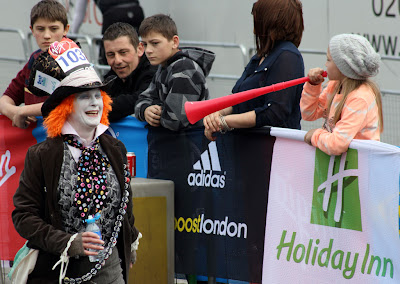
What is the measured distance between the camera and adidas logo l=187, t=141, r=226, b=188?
5.31 m

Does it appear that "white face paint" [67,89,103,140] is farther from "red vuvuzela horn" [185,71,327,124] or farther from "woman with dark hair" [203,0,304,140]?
"woman with dark hair" [203,0,304,140]

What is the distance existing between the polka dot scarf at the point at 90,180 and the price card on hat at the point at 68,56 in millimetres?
407

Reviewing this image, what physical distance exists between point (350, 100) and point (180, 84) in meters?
1.44

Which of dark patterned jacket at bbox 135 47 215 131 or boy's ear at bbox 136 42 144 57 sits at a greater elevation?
boy's ear at bbox 136 42 144 57

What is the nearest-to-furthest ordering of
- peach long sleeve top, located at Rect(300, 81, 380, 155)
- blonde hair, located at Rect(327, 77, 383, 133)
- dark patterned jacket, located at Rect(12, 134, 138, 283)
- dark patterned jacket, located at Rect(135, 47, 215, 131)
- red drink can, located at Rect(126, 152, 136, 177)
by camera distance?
1. dark patterned jacket, located at Rect(12, 134, 138, 283)
2. peach long sleeve top, located at Rect(300, 81, 380, 155)
3. blonde hair, located at Rect(327, 77, 383, 133)
4. dark patterned jacket, located at Rect(135, 47, 215, 131)
5. red drink can, located at Rect(126, 152, 136, 177)

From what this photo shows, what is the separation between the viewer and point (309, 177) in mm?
4727

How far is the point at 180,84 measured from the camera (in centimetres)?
546

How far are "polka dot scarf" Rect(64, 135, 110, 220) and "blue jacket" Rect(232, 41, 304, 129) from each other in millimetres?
1157

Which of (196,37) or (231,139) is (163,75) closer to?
(231,139)

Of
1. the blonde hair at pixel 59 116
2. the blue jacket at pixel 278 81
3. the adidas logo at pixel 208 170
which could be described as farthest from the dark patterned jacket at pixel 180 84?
the blonde hair at pixel 59 116

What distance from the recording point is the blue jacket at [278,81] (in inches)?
193

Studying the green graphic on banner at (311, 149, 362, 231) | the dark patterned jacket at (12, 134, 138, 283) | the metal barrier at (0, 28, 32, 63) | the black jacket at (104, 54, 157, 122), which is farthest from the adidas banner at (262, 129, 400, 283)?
the metal barrier at (0, 28, 32, 63)

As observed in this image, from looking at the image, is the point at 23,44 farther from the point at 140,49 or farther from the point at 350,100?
the point at 350,100

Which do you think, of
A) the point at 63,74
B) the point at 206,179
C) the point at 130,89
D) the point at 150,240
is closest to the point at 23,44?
the point at 130,89
